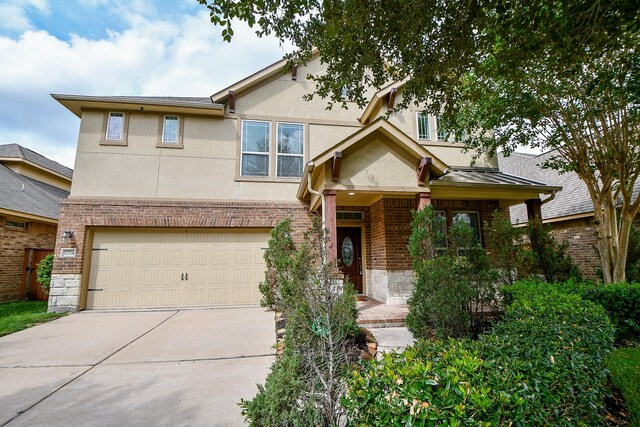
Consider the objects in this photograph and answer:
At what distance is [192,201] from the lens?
8.48 meters

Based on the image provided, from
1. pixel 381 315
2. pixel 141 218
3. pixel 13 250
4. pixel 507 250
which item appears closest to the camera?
pixel 507 250

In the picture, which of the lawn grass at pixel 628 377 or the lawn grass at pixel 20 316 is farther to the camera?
the lawn grass at pixel 20 316

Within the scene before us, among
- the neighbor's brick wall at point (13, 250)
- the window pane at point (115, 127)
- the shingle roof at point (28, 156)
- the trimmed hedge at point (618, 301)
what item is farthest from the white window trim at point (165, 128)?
the shingle roof at point (28, 156)

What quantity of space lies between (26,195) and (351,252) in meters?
13.1

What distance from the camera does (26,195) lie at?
11.4m

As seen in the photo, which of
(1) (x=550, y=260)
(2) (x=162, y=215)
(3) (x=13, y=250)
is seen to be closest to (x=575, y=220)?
(1) (x=550, y=260)

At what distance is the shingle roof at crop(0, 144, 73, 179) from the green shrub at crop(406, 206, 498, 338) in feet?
58.8

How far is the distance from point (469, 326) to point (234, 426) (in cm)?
355

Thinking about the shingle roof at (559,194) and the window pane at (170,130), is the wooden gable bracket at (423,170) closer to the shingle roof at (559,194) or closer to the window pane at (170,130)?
the shingle roof at (559,194)

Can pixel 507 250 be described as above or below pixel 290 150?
below

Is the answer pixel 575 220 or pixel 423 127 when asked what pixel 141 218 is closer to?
pixel 423 127

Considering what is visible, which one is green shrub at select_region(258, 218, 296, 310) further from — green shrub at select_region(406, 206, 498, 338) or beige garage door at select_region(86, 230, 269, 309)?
green shrub at select_region(406, 206, 498, 338)

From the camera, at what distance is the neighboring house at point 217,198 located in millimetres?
7773

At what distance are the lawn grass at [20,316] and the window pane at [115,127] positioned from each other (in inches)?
198
